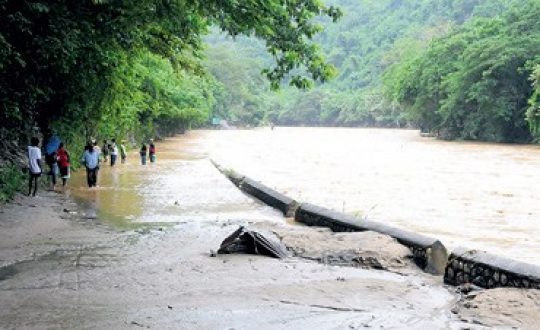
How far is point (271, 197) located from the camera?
581 inches

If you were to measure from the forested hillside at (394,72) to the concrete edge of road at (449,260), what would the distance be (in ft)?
98.6

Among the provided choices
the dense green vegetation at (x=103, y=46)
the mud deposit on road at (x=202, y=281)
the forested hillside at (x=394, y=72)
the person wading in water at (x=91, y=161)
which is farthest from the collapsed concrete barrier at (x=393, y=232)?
the forested hillside at (x=394, y=72)

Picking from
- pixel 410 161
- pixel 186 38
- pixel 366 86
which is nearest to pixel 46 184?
pixel 186 38

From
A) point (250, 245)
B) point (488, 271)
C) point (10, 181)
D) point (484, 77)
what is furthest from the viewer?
point (484, 77)

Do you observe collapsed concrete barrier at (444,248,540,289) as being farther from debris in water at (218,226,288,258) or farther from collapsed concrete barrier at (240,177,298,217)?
Answer: collapsed concrete barrier at (240,177,298,217)

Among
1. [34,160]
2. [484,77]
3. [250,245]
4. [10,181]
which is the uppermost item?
[484,77]

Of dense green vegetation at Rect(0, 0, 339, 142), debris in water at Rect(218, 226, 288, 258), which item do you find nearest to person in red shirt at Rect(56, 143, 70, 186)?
dense green vegetation at Rect(0, 0, 339, 142)

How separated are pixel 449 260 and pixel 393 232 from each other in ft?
5.64

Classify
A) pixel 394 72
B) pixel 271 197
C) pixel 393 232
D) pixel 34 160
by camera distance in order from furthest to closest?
1. pixel 394 72
2. pixel 271 197
3. pixel 34 160
4. pixel 393 232

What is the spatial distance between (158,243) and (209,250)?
1.12 metres

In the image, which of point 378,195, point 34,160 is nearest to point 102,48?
point 34,160

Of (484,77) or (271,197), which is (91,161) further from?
(484,77)

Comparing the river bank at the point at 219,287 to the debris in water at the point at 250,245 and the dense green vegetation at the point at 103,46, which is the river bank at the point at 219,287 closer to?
the debris in water at the point at 250,245

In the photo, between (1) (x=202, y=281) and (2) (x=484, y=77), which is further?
(2) (x=484, y=77)
